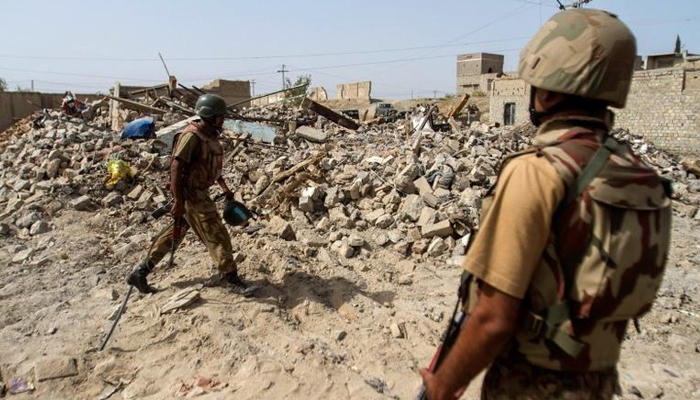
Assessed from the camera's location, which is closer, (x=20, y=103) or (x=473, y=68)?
(x=20, y=103)

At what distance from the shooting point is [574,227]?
105 cm

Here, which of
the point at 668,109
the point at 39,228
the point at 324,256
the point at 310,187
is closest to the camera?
the point at 324,256

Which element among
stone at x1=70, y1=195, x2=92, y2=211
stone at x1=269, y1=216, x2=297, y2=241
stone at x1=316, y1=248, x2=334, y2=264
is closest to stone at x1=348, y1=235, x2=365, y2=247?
stone at x1=316, y1=248, x2=334, y2=264

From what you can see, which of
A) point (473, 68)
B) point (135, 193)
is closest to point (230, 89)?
point (135, 193)

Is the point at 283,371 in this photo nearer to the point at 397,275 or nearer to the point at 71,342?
the point at 71,342

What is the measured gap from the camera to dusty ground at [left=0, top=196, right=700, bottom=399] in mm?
2848

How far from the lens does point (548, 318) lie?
111cm

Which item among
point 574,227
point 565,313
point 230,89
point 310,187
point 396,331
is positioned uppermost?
point 230,89

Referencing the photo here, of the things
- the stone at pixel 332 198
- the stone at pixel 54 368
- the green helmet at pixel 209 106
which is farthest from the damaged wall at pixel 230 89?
the stone at pixel 54 368

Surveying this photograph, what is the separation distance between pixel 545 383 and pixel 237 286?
323 centimetres

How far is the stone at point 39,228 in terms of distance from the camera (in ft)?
19.2

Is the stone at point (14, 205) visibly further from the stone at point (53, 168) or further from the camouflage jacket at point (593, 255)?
the camouflage jacket at point (593, 255)

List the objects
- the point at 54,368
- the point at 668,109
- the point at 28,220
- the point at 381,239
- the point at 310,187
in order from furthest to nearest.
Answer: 1. the point at 668,109
2. the point at 310,187
3. the point at 28,220
4. the point at 381,239
5. the point at 54,368

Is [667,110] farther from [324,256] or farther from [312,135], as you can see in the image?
[324,256]
